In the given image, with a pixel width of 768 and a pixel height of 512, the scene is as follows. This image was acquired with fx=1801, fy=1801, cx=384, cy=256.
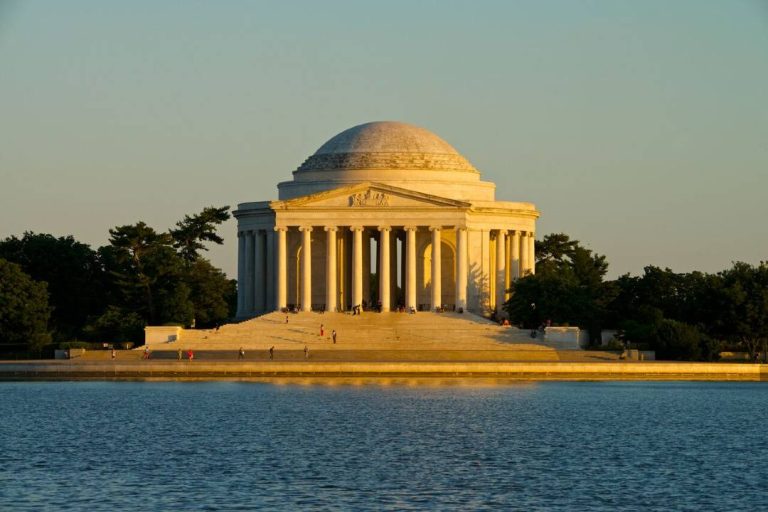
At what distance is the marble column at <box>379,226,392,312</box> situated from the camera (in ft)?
460

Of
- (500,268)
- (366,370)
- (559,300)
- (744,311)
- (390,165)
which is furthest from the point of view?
(500,268)

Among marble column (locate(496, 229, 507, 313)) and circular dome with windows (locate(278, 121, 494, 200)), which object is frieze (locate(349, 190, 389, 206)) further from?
marble column (locate(496, 229, 507, 313))

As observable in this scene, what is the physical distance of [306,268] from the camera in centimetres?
14112

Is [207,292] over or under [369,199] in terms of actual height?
under

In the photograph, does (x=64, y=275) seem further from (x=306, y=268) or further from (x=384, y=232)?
(x=384, y=232)

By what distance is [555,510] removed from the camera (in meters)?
50.9

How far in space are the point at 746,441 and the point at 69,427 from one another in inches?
1089

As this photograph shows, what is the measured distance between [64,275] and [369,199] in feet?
87.5

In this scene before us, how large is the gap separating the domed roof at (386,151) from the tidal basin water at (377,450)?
47.7m

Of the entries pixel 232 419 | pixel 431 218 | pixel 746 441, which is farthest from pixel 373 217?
pixel 746 441

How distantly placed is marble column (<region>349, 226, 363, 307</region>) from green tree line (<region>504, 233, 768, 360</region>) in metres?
11.7

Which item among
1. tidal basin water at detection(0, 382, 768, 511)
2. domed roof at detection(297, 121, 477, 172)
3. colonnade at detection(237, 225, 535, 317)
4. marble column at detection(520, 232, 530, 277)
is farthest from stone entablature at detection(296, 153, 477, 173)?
tidal basin water at detection(0, 382, 768, 511)

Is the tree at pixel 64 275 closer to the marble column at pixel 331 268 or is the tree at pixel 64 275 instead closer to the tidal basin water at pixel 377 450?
the marble column at pixel 331 268

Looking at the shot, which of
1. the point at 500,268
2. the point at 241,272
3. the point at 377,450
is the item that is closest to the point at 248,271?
the point at 241,272
